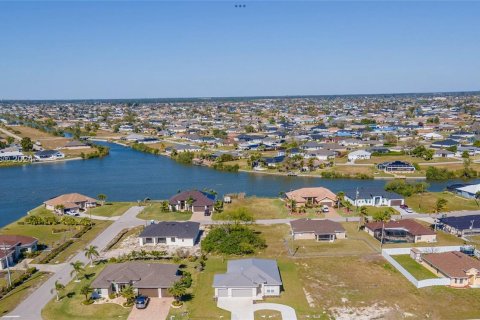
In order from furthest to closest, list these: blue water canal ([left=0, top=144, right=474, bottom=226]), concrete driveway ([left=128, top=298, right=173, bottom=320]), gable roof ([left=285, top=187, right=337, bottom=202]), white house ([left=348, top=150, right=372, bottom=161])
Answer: white house ([left=348, top=150, right=372, bottom=161]) → blue water canal ([left=0, top=144, right=474, bottom=226]) → gable roof ([left=285, top=187, right=337, bottom=202]) → concrete driveway ([left=128, top=298, right=173, bottom=320])

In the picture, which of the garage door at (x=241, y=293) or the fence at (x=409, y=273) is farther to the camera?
the fence at (x=409, y=273)

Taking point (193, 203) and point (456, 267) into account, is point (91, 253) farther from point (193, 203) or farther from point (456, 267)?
point (456, 267)

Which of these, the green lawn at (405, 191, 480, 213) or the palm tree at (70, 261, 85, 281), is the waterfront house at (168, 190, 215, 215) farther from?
the green lawn at (405, 191, 480, 213)

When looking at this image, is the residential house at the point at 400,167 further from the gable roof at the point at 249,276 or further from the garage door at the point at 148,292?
the garage door at the point at 148,292

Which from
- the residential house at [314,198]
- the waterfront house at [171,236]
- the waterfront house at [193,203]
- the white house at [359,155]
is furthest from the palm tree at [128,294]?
the white house at [359,155]

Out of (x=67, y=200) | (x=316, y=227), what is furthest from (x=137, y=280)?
(x=67, y=200)

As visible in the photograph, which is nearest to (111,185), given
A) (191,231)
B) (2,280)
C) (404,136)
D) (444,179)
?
(191,231)

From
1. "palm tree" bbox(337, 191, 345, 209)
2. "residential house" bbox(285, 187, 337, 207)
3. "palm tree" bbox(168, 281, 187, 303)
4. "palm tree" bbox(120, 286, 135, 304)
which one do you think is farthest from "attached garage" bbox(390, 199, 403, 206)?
"palm tree" bbox(120, 286, 135, 304)
